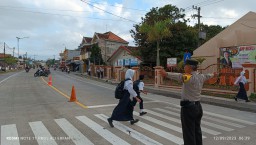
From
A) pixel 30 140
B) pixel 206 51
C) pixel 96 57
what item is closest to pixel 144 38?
pixel 206 51

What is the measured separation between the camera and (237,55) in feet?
74.7

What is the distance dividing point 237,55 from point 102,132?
18.3m

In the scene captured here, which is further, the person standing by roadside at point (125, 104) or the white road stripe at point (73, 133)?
the person standing by roadside at point (125, 104)

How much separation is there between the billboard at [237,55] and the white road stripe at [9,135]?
54.7 feet

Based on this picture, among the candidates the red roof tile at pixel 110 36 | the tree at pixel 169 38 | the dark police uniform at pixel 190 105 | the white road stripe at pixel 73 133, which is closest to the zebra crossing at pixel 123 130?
the white road stripe at pixel 73 133

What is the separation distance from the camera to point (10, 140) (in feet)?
21.6

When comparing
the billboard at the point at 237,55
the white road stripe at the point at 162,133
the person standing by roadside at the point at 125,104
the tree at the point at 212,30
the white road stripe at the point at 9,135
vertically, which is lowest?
the white road stripe at the point at 162,133

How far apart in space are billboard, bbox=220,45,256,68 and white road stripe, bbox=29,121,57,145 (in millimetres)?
16015

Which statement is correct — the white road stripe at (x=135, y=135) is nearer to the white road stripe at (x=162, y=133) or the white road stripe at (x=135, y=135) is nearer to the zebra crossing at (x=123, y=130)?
the zebra crossing at (x=123, y=130)

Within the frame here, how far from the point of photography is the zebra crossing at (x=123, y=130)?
21.7ft

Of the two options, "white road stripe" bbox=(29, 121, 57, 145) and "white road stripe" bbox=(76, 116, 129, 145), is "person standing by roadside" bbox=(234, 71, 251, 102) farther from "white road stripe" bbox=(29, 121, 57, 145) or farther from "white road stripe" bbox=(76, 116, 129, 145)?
"white road stripe" bbox=(29, 121, 57, 145)

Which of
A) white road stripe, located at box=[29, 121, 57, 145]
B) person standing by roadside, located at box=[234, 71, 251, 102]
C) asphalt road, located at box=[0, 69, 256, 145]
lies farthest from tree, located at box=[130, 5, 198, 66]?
white road stripe, located at box=[29, 121, 57, 145]

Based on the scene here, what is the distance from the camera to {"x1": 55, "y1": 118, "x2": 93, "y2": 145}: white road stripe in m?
6.52

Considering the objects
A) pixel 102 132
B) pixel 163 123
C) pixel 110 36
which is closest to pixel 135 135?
pixel 102 132
